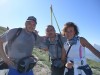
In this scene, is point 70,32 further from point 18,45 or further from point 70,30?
point 18,45

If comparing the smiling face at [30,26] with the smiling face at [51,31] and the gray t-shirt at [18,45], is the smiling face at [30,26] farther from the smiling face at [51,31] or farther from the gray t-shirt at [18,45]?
the smiling face at [51,31]

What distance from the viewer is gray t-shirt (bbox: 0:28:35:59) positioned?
24.2ft

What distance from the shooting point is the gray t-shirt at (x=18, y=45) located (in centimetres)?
737

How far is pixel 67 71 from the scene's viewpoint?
22.8 ft

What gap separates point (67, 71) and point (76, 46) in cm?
81

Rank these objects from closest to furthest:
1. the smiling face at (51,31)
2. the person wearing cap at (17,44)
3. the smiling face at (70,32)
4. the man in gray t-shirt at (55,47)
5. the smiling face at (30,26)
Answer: the smiling face at (70,32) < the person wearing cap at (17,44) < the smiling face at (30,26) < the man in gray t-shirt at (55,47) < the smiling face at (51,31)

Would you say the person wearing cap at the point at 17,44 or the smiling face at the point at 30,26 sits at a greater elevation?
the smiling face at the point at 30,26

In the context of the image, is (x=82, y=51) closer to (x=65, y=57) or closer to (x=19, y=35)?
(x=65, y=57)

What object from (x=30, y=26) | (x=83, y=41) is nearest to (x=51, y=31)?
(x=30, y=26)

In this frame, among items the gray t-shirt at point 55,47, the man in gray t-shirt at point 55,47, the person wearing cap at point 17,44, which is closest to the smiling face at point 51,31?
the man in gray t-shirt at point 55,47

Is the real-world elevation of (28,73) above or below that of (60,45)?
below

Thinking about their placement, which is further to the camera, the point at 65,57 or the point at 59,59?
the point at 59,59

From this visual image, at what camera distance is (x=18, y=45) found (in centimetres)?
748

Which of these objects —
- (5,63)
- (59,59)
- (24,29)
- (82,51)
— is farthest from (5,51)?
(82,51)
